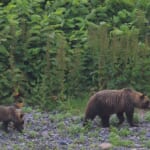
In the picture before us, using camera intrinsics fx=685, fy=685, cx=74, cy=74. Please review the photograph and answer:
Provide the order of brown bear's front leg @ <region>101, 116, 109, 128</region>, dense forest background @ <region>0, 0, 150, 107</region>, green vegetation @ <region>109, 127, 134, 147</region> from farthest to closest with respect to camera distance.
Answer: dense forest background @ <region>0, 0, 150, 107</region>
brown bear's front leg @ <region>101, 116, 109, 128</region>
green vegetation @ <region>109, 127, 134, 147</region>

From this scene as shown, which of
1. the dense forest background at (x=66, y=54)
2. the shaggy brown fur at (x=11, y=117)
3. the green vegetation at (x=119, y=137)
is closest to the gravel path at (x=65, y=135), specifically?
the green vegetation at (x=119, y=137)

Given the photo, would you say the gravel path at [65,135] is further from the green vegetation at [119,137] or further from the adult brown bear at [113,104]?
the adult brown bear at [113,104]

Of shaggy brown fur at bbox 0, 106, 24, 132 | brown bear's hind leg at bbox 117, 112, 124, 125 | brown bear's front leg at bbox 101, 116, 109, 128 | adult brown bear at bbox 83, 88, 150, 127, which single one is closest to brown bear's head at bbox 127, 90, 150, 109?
adult brown bear at bbox 83, 88, 150, 127

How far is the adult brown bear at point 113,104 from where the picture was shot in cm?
1158

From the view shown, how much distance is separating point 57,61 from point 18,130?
99.6 inches

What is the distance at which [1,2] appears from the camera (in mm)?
16109

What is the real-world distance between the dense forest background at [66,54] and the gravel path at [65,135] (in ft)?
3.86

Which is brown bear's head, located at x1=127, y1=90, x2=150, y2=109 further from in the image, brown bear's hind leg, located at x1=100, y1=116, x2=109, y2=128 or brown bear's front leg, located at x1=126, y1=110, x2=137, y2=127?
brown bear's hind leg, located at x1=100, y1=116, x2=109, y2=128

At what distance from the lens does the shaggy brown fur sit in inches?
440

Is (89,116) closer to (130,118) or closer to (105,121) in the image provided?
(105,121)

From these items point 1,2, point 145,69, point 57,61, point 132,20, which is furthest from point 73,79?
point 1,2

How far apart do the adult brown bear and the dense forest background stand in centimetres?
146

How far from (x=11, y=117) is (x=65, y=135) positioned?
38.1 inches

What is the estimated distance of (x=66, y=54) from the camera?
1399 cm
